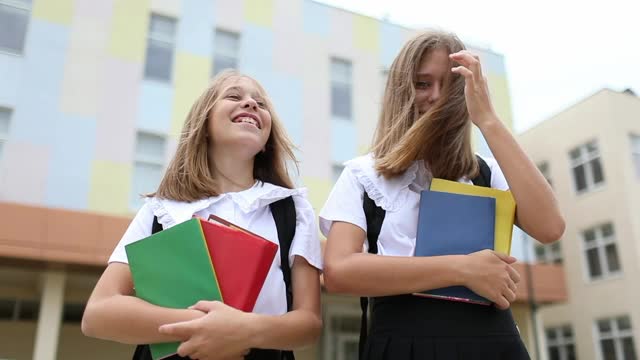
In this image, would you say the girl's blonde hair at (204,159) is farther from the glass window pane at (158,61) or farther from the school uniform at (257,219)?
the glass window pane at (158,61)

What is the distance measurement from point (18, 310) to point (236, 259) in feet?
33.3

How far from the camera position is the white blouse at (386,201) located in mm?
1500

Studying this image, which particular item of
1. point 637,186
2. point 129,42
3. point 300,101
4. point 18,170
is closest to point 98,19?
point 129,42

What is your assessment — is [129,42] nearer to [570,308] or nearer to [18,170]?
[18,170]

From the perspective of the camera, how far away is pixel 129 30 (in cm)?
981

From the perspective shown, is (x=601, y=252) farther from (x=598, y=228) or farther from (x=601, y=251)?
(x=598, y=228)

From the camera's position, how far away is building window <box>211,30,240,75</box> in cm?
1062

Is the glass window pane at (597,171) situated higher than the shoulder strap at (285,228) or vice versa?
the glass window pane at (597,171)

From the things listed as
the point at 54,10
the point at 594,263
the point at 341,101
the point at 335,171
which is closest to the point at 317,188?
the point at 335,171

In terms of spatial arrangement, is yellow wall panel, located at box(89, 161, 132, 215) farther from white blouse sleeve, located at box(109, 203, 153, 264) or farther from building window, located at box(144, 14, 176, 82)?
white blouse sleeve, located at box(109, 203, 153, 264)

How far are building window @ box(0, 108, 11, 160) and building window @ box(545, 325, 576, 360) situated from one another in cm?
1423

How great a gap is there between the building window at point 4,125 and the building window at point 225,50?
3.57 meters

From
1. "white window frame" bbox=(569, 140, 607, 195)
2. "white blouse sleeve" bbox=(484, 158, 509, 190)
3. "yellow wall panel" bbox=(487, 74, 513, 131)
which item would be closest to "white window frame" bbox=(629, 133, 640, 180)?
"white window frame" bbox=(569, 140, 607, 195)

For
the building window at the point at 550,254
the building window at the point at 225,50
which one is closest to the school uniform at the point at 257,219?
the building window at the point at 225,50
